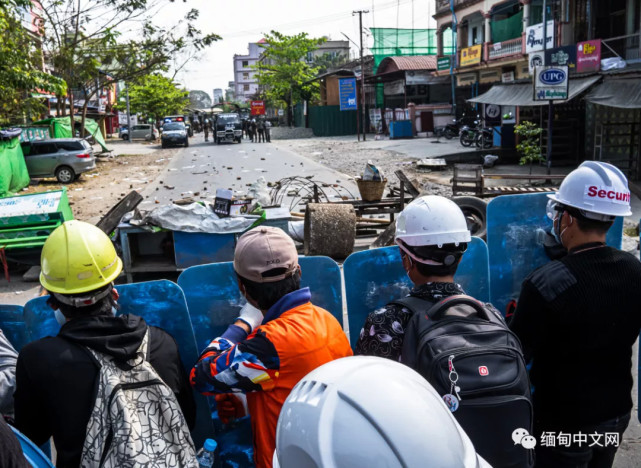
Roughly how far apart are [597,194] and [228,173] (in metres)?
17.9

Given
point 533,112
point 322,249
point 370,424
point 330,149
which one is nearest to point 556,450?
point 370,424

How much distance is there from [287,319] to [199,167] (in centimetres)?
2062

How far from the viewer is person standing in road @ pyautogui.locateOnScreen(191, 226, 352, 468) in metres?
1.75

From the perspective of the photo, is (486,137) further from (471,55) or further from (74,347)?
(74,347)

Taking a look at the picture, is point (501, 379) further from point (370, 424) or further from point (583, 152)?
point (583, 152)

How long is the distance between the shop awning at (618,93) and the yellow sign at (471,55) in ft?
39.0

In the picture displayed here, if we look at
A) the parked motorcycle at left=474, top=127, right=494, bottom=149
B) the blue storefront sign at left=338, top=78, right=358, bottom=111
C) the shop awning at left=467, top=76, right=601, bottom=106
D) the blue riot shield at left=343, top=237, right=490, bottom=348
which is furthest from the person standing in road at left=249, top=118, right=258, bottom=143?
the blue riot shield at left=343, top=237, right=490, bottom=348

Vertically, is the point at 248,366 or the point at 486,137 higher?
the point at 486,137

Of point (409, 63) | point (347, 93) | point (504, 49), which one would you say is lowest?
point (347, 93)

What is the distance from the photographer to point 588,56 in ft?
49.7

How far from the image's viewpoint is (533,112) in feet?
64.6

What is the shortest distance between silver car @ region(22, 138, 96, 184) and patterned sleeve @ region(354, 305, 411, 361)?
19.0 m

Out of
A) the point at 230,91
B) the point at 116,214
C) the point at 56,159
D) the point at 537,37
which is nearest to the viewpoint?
the point at 116,214

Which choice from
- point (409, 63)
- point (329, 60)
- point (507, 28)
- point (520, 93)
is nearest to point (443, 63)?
point (409, 63)
